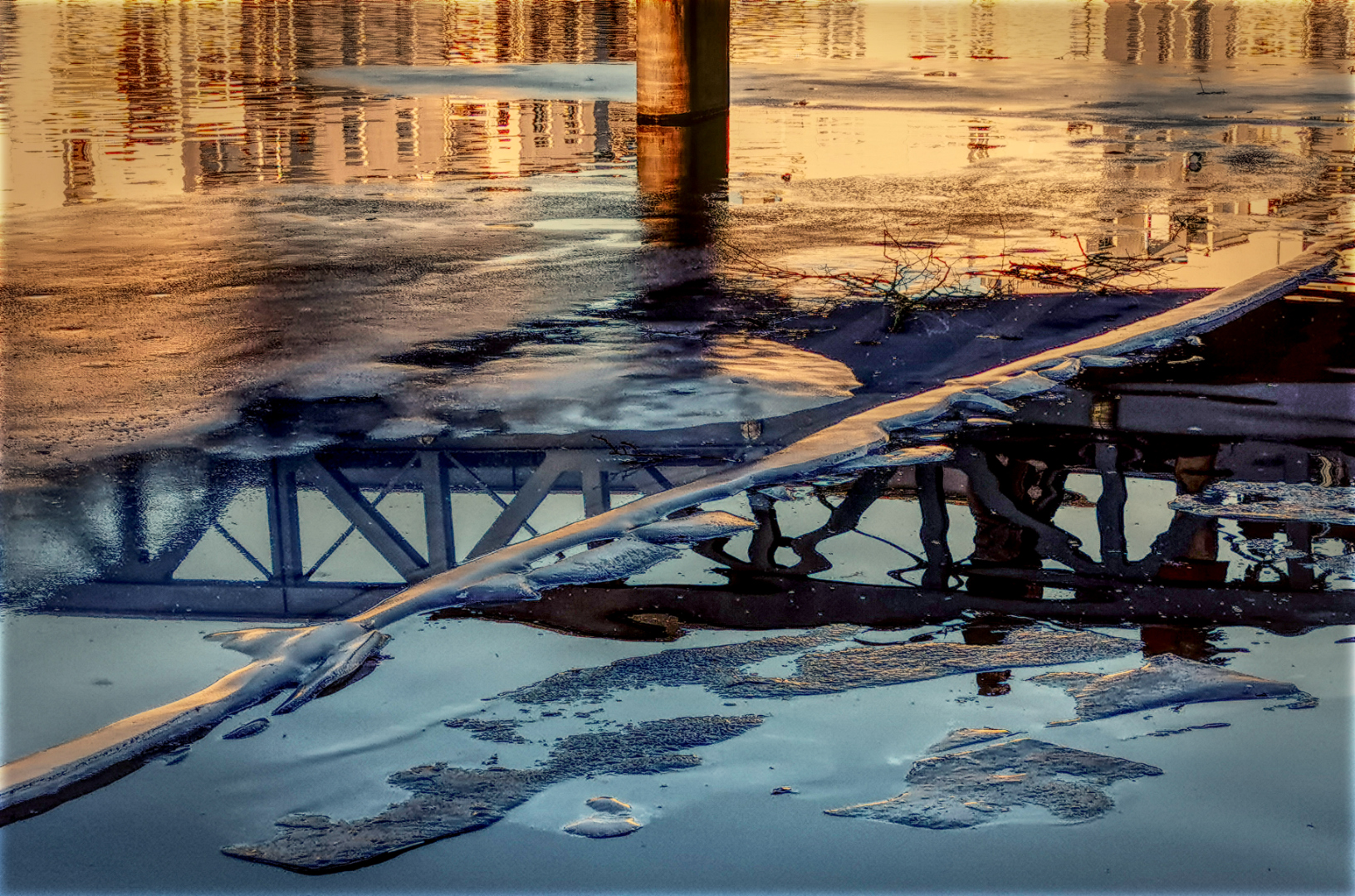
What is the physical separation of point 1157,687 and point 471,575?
2413mm

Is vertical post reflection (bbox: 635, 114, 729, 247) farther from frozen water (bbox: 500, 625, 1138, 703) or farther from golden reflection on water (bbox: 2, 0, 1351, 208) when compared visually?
frozen water (bbox: 500, 625, 1138, 703)

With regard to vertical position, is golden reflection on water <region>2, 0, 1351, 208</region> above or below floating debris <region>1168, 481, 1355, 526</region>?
above

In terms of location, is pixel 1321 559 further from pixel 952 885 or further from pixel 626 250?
pixel 626 250

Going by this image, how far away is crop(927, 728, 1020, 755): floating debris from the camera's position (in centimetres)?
413

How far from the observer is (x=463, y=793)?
3.91 metres

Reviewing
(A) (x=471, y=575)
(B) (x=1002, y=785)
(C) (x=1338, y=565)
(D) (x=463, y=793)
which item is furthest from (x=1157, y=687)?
(A) (x=471, y=575)

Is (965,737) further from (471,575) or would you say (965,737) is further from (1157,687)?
(471,575)

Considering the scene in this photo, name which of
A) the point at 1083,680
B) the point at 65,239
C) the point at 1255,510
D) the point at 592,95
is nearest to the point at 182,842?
the point at 1083,680

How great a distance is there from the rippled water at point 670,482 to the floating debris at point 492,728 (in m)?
0.09

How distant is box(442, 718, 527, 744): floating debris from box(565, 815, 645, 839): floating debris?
487 millimetres

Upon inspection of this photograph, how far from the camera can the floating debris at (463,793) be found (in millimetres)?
3652

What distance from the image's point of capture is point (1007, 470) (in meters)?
6.61

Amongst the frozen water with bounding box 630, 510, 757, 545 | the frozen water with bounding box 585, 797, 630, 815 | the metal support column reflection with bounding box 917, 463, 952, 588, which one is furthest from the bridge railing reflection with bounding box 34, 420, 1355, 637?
the frozen water with bounding box 585, 797, 630, 815

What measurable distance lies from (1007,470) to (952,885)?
337 centimetres
